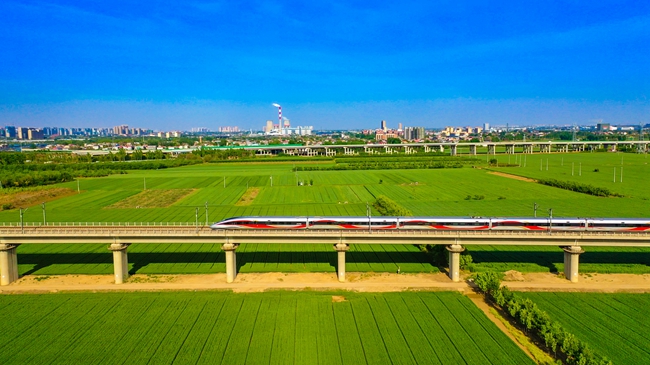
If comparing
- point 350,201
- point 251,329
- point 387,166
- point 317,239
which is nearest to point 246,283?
point 317,239

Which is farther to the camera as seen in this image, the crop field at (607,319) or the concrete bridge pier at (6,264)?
the concrete bridge pier at (6,264)

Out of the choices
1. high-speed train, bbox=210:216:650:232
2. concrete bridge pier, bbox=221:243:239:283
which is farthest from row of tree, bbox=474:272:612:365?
concrete bridge pier, bbox=221:243:239:283

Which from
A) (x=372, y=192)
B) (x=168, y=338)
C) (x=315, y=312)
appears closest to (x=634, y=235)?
(x=315, y=312)

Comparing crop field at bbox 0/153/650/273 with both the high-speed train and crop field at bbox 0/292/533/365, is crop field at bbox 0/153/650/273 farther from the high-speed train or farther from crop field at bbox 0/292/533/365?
crop field at bbox 0/292/533/365

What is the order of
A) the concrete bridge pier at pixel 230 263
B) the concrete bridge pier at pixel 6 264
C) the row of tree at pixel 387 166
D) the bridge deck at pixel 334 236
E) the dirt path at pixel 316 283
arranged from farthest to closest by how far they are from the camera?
the row of tree at pixel 387 166, the bridge deck at pixel 334 236, the concrete bridge pier at pixel 230 263, the concrete bridge pier at pixel 6 264, the dirt path at pixel 316 283

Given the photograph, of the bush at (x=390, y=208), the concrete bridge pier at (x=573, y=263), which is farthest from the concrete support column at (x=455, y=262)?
the bush at (x=390, y=208)

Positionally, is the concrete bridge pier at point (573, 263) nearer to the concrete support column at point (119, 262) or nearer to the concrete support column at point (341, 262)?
the concrete support column at point (341, 262)

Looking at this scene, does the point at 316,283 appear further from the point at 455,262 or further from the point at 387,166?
the point at 387,166
